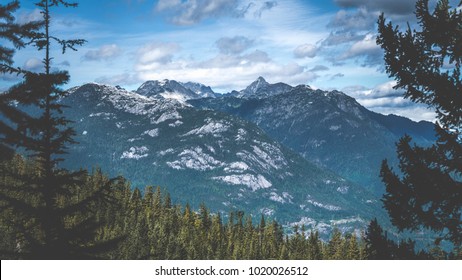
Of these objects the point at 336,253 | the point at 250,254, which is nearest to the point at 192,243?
the point at 250,254

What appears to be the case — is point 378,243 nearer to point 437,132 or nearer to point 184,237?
point 437,132

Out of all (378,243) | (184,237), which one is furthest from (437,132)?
(184,237)

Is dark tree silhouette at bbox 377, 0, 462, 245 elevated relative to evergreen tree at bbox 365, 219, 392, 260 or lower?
elevated

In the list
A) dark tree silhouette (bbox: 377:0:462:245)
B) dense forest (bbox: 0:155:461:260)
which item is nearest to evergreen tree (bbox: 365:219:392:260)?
dark tree silhouette (bbox: 377:0:462:245)

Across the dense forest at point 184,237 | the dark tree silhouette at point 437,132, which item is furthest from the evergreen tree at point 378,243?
the dense forest at point 184,237

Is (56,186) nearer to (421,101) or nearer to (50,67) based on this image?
(50,67)

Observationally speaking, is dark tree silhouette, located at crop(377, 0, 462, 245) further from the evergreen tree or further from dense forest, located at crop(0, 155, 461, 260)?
dense forest, located at crop(0, 155, 461, 260)

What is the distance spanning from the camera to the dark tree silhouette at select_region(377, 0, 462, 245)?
17078 mm

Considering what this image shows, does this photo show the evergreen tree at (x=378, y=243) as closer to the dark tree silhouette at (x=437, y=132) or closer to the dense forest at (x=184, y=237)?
the dark tree silhouette at (x=437, y=132)

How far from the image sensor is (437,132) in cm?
1780

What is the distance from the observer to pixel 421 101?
18328 mm

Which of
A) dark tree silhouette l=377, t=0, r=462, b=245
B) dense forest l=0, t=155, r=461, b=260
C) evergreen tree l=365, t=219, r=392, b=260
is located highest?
dark tree silhouette l=377, t=0, r=462, b=245

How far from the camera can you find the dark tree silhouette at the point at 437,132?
672 inches
